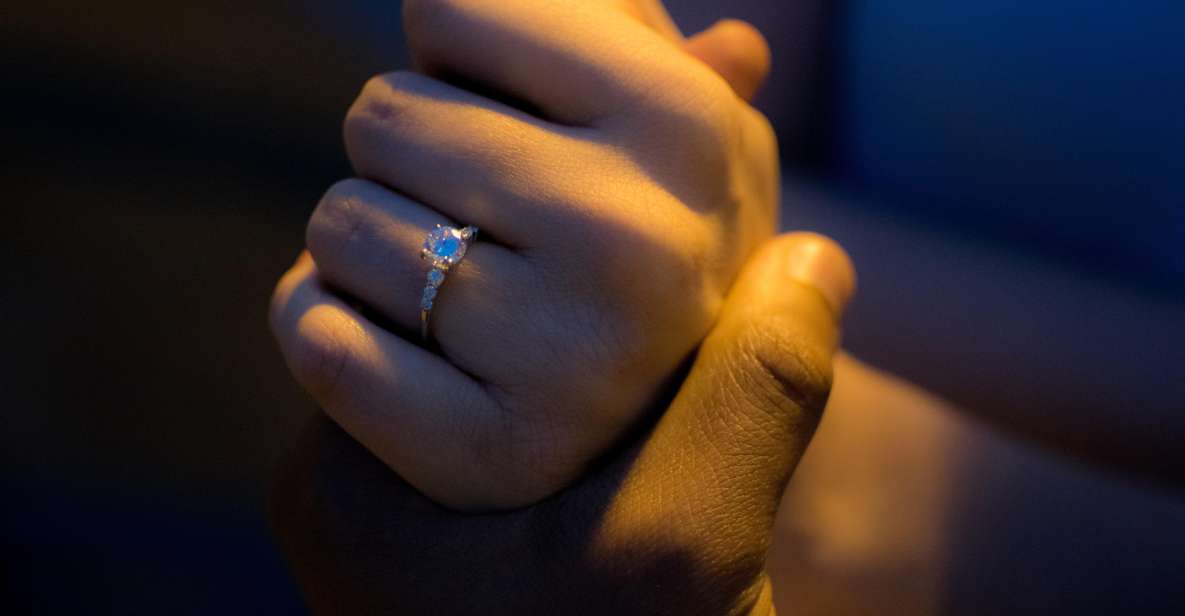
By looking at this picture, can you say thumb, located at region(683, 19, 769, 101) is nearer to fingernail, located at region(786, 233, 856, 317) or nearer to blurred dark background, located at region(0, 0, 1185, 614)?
fingernail, located at region(786, 233, 856, 317)

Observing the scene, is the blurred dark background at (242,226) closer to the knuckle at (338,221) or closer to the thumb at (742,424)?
the thumb at (742,424)

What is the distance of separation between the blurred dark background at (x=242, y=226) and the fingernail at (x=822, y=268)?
0.41 metres

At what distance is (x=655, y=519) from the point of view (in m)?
0.53

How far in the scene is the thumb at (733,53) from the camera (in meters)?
0.69

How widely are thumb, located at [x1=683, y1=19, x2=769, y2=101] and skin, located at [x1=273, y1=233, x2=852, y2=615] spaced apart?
188 mm

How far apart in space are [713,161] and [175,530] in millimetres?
888

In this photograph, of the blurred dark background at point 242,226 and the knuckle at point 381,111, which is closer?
the knuckle at point 381,111

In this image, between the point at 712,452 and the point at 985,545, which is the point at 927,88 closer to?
the point at 985,545

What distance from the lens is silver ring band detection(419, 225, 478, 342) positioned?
21.5 inches

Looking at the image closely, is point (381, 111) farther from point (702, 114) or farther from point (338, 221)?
point (702, 114)

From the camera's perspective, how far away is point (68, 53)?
113 centimetres

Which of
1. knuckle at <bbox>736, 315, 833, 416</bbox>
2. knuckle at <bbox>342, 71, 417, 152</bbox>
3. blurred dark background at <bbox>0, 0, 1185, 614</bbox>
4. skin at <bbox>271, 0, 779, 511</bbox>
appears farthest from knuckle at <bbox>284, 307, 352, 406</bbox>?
blurred dark background at <bbox>0, 0, 1185, 614</bbox>

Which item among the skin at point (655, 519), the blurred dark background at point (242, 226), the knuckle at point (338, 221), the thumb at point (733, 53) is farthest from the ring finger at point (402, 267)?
the blurred dark background at point (242, 226)

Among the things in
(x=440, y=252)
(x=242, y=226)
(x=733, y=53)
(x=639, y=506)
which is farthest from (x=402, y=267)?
(x=242, y=226)
